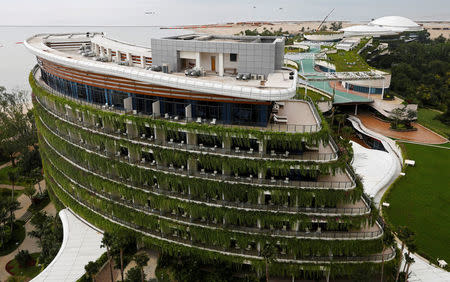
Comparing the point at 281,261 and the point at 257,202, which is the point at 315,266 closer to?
the point at 281,261

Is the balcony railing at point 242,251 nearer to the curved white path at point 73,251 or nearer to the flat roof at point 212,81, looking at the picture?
the curved white path at point 73,251

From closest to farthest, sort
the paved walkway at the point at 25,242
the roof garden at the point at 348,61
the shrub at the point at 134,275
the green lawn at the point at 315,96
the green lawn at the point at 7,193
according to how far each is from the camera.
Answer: the shrub at the point at 134,275
the paved walkway at the point at 25,242
the green lawn at the point at 7,193
the green lawn at the point at 315,96
the roof garden at the point at 348,61

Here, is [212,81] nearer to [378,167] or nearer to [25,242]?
[25,242]

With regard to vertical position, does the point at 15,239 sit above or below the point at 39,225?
below

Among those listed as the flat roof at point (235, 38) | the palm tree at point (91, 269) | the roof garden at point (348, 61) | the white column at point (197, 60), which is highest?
the flat roof at point (235, 38)

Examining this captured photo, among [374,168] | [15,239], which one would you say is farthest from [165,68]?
[374,168]

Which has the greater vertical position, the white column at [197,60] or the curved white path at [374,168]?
the white column at [197,60]

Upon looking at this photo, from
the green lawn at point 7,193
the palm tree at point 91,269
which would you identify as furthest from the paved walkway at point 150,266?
the green lawn at point 7,193
